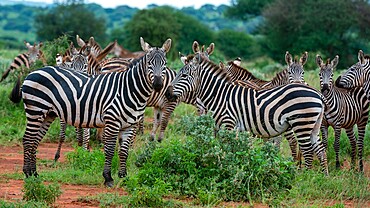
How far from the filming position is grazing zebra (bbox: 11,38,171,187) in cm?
980

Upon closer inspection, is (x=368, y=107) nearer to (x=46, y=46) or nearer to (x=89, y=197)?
(x=89, y=197)

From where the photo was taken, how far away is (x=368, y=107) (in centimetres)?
1231

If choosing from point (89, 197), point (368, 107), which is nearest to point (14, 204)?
point (89, 197)

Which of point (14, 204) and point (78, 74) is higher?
point (78, 74)

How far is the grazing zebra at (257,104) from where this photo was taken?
10266mm

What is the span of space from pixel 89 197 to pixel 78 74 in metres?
2.33

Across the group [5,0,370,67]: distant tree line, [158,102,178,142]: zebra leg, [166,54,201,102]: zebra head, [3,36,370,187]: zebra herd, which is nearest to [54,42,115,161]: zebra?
[3,36,370,187]: zebra herd

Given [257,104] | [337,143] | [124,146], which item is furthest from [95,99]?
[337,143]

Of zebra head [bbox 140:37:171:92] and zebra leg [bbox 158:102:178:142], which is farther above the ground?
zebra head [bbox 140:37:171:92]

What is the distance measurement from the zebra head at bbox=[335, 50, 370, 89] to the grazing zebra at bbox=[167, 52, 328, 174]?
7.62ft

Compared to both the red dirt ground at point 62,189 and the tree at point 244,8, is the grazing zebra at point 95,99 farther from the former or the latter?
the tree at point 244,8

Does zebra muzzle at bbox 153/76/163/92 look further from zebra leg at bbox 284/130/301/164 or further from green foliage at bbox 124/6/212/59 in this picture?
green foliage at bbox 124/6/212/59

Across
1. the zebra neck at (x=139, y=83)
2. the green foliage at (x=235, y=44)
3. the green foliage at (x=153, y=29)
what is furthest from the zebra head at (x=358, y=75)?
the green foliage at (x=235, y=44)

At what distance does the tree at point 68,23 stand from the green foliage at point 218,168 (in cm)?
4198
